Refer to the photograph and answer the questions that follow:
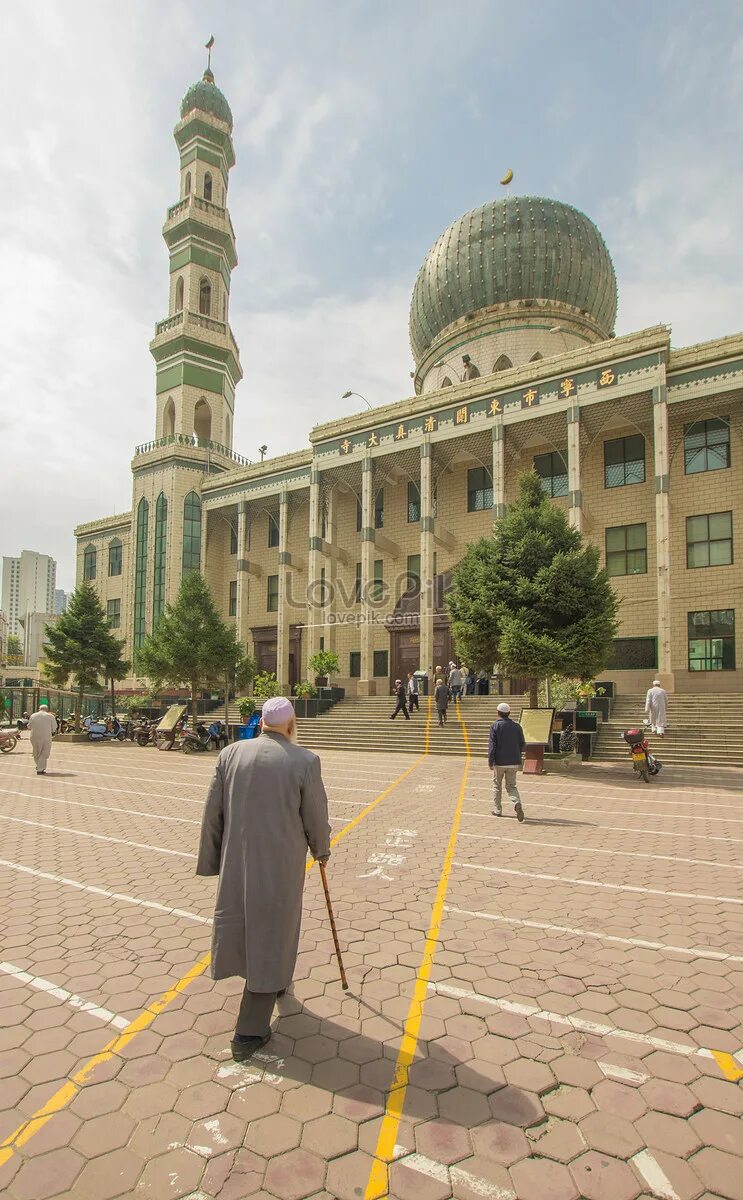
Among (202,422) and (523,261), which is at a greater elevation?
(523,261)

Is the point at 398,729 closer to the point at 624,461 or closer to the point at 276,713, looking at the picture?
the point at 624,461

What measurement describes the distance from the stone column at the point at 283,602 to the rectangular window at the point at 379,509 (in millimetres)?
4831

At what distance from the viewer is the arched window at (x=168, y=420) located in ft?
130

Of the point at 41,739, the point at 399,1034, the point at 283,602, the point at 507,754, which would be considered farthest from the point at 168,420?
the point at 399,1034

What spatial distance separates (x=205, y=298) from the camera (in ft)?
135

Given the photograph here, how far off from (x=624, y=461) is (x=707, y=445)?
3.14 m

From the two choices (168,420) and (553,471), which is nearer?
(553,471)

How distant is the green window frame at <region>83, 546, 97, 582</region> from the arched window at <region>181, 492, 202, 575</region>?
11651 mm

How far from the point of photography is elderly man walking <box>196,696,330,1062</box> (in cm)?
330

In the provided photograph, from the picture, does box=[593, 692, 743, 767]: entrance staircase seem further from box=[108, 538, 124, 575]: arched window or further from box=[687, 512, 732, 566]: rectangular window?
box=[108, 538, 124, 575]: arched window

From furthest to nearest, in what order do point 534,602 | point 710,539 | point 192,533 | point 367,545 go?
point 192,533
point 367,545
point 710,539
point 534,602

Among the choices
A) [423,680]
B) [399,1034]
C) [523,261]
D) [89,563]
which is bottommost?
[399,1034]

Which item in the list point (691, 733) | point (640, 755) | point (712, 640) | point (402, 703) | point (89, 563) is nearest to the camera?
point (640, 755)

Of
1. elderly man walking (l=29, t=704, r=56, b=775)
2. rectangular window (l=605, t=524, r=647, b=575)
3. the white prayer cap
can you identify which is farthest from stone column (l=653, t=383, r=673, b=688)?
the white prayer cap
